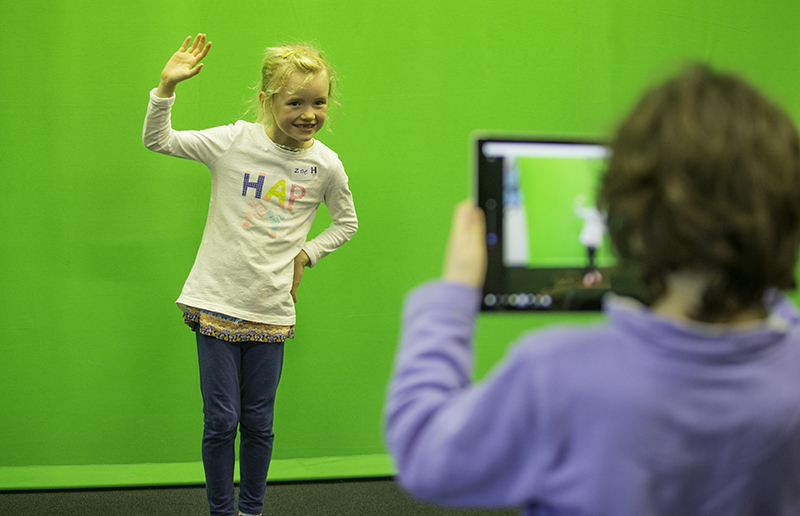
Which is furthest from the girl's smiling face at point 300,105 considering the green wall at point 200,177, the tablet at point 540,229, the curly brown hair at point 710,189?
the curly brown hair at point 710,189

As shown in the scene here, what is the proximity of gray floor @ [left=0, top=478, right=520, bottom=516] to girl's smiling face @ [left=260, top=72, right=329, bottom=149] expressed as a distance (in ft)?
3.93

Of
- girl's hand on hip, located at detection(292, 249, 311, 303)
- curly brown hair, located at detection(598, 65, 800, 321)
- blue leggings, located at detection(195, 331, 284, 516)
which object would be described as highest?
curly brown hair, located at detection(598, 65, 800, 321)

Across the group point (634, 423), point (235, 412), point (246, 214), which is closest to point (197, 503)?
point (235, 412)

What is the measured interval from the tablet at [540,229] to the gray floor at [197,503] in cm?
155

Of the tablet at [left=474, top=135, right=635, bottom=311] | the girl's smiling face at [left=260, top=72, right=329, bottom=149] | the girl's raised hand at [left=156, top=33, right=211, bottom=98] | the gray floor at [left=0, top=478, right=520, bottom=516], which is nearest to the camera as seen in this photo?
the tablet at [left=474, top=135, right=635, bottom=311]

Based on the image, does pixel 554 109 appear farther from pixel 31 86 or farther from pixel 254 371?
pixel 31 86

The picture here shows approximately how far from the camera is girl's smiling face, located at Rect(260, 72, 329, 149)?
1825 mm

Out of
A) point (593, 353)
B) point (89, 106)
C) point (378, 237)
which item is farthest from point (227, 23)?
point (593, 353)

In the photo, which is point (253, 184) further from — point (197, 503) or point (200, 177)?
point (197, 503)

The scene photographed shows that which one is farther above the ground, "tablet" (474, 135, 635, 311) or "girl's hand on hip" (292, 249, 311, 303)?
"tablet" (474, 135, 635, 311)

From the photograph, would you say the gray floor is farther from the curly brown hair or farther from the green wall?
the curly brown hair

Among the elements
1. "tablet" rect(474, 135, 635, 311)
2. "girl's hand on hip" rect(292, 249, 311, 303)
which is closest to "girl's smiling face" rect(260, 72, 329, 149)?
"girl's hand on hip" rect(292, 249, 311, 303)

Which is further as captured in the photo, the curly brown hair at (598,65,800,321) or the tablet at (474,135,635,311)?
the tablet at (474,135,635,311)

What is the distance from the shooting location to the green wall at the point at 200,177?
2.32m
